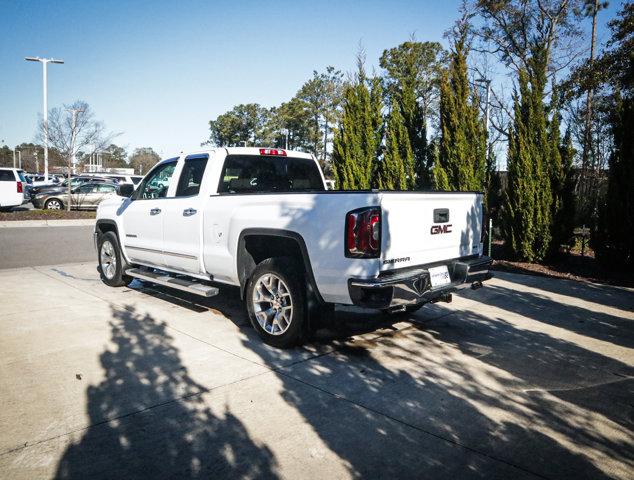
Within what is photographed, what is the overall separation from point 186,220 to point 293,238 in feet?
6.04

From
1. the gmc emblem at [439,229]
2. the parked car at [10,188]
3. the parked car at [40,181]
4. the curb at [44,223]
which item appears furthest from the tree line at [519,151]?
the parked car at [40,181]

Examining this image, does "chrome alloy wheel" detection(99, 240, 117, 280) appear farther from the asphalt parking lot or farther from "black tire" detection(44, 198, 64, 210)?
"black tire" detection(44, 198, 64, 210)

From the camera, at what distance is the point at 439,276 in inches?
174

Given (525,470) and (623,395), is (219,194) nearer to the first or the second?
(525,470)

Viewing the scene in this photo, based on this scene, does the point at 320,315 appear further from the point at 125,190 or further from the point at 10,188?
the point at 10,188

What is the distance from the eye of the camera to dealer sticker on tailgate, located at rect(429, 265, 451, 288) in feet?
14.1

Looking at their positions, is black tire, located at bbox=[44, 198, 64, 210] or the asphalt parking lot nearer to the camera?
the asphalt parking lot

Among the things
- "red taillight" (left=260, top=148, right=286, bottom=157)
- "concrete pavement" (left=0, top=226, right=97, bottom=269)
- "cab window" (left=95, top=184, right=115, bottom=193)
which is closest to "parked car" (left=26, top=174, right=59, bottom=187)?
"cab window" (left=95, top=184, right=115, bottom=193)

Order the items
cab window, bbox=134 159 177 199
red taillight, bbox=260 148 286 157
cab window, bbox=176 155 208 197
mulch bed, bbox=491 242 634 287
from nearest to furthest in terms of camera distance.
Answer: cab window, bbox=176 155 208 197 → red taillight, bbox=260 148 286 157 → cab window, bbox=134 159 177 199 → mulch bed, bbox=491 242 634 287

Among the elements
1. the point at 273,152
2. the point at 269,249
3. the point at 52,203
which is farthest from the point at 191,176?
the point at 52,203

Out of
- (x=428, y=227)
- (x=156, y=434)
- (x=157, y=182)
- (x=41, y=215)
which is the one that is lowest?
(x=156, y=434)

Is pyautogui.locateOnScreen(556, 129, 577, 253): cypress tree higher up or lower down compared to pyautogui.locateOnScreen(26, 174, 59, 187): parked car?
lower down

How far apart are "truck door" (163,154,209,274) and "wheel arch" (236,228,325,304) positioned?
2.46 feet

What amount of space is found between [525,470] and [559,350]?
2484 millimetres
